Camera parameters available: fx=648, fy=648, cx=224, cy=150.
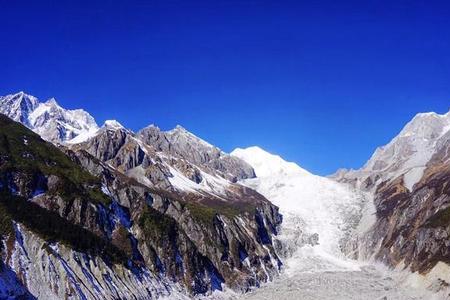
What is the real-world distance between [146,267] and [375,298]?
69.4 m

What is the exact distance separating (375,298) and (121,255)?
252 ft

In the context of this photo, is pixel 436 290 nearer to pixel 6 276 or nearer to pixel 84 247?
pixel 84 247

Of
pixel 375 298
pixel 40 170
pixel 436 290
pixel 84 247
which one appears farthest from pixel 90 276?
pixel 436 290

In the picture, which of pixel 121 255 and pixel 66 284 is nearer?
pixel 66 284

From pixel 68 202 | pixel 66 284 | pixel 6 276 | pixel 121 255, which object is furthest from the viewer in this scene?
pixel 68 202

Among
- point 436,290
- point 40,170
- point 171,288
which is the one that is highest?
point 40,170

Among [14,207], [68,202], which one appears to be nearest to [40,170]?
[68,202]

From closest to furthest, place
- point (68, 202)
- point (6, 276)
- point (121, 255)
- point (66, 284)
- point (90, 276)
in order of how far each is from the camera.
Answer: point (6, 276)
point (66, 284)
point (90, 276)
point (121, 255)
point (68, 202)

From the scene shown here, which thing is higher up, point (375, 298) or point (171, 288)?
point (171, 288)

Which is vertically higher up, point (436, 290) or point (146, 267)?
point (146, 267)

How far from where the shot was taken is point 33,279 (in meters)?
144

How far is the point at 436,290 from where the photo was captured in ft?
619

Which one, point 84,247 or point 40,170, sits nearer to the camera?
point 84,247

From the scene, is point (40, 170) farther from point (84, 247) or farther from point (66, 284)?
point (66, 284)
